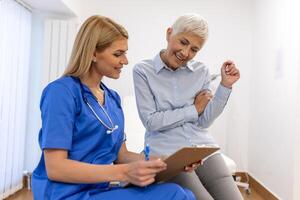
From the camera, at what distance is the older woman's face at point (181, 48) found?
156 cm

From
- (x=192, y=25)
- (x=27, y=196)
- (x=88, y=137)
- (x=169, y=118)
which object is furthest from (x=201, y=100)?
(x=27, y=196)

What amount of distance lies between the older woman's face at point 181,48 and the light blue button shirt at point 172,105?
4 centimetres

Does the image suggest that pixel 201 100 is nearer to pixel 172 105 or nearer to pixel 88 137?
pixel 172 105

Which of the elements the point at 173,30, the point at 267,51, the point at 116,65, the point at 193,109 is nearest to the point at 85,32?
the point at 116,65

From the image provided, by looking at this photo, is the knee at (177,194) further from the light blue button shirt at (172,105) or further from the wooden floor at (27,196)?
the wooden floor at (27,196)

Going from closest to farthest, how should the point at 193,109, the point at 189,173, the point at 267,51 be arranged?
the point at 189,173, the point at 193,109, the point at 267,51

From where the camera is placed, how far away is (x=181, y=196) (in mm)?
1146

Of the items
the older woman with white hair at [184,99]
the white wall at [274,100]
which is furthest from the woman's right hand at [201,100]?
the white wall at [274,100]

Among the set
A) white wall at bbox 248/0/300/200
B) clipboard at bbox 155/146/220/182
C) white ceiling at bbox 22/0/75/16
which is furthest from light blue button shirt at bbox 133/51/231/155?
white ceiling at bbox 22/0/75/16

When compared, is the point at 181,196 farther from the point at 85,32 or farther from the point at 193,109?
the point at 85,32

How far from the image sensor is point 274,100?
3.15 meters

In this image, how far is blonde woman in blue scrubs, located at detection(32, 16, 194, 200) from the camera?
1.12 meters

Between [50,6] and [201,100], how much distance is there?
2.28 meters

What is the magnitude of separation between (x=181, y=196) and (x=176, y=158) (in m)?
0.12
